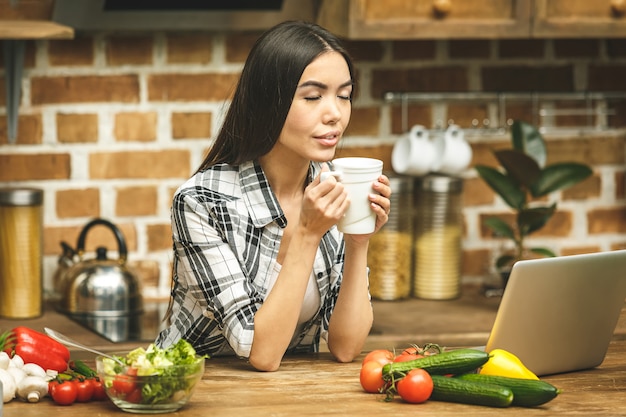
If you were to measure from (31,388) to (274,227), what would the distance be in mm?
619

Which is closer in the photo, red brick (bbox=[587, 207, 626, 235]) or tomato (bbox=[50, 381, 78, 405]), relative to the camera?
tomato (bbox=[50, 381, 78, 405])

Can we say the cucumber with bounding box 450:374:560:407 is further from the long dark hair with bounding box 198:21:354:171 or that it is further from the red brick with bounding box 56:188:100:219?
the red brick with bounding box 56:188:100:219

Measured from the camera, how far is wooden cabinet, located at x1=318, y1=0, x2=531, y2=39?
275 cm

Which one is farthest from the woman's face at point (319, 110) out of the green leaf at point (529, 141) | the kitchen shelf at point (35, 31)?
the green leaf at point (529, 141)

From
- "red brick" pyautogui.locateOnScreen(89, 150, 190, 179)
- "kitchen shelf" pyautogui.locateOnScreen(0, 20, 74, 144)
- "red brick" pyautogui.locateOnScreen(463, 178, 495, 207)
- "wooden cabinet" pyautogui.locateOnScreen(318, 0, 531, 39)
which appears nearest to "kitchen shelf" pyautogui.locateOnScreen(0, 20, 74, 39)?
"kitchen shelf" pyautogui.locateOnScreen(0, 20, 74, 144)

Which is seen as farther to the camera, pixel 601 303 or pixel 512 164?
pixel 512 164

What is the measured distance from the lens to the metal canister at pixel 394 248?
9.78 feet

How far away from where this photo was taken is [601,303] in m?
1.75

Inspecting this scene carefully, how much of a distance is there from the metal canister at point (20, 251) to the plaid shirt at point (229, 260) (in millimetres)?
772

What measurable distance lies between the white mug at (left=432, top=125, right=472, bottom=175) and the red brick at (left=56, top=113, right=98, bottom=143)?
1019 millimetres

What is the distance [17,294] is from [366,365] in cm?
143

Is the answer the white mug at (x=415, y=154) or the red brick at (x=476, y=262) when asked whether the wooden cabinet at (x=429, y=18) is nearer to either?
the white mug at (x=415, y=154)

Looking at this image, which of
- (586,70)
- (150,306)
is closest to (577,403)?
(150,306)

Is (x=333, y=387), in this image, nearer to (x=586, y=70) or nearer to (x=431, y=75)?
(x=431, y=75)
